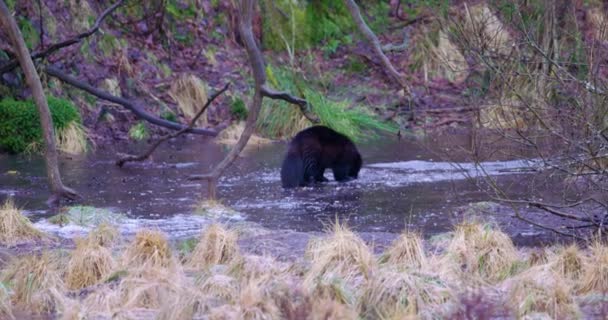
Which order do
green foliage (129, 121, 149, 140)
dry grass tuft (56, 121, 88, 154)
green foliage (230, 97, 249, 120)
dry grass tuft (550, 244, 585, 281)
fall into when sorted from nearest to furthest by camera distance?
1. dry grass tuft (550, 244, 585, 281)
2. dry grass tuft (56, 121, 88, 154)
3. green foliage (129, 121, 149, 140)
4. green foliage (230, 97, 249, 120)

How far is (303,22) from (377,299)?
19.0 m

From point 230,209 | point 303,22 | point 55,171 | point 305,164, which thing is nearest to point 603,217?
point 230,209

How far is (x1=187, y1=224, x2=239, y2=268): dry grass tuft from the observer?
28.2 ft

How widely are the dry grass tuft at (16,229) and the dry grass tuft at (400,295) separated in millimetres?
3990

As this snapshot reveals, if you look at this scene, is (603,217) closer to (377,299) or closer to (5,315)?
(377,299)

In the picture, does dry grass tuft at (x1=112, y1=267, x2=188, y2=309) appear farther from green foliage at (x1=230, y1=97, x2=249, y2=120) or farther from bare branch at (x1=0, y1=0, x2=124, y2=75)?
green foliage at (x1=230, y1=97, x2=249, y2=120)

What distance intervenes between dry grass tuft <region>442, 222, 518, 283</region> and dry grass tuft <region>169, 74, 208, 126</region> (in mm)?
12040

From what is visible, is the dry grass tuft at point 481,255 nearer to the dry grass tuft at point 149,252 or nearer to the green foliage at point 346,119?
the dry grass tuft at point 149,252

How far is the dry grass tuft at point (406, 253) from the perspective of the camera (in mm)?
8117

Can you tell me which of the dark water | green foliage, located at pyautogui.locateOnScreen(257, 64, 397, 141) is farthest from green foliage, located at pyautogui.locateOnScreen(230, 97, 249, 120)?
the dark water

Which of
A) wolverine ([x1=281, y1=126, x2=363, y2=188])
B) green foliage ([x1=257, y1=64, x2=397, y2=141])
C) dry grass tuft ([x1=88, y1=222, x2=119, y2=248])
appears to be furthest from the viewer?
green foliage ([x1=257, y1=64, x2=397, y2=141])

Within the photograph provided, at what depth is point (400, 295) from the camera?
6852 mm

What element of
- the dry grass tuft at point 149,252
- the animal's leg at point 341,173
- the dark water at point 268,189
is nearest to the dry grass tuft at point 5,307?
the dry grass tuft at point 149,252

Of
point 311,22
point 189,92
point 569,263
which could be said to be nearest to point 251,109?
point 569,263
